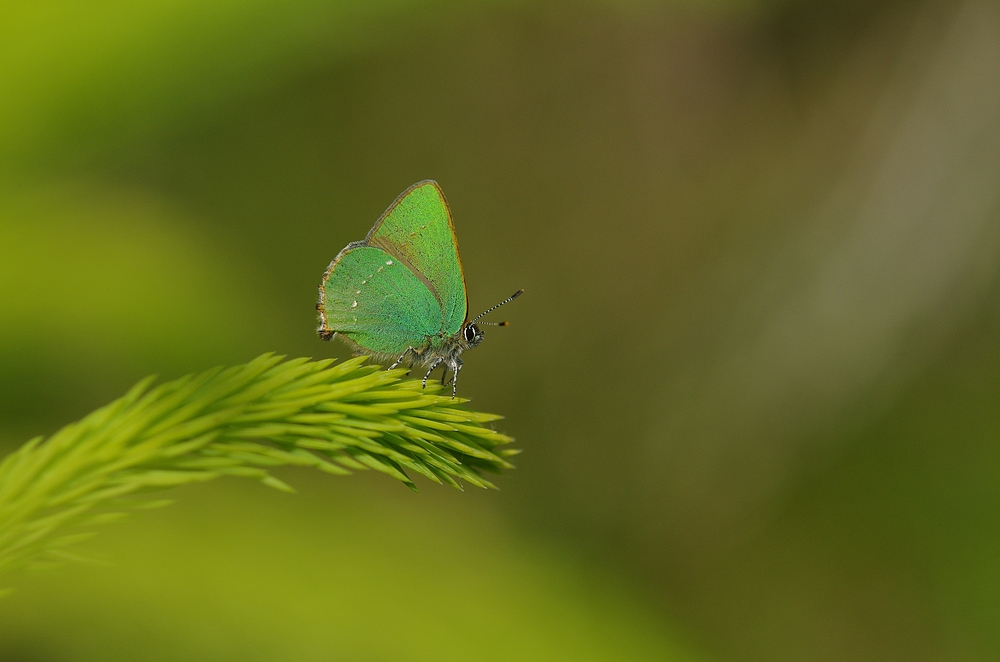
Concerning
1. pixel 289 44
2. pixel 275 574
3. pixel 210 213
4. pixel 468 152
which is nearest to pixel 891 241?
pixel 468 152

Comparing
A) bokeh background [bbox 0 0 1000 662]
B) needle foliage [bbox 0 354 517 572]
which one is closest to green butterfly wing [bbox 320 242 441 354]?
bokeh background [bbox 0 0 1000 662]

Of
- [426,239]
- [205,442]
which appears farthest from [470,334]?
[205,442]

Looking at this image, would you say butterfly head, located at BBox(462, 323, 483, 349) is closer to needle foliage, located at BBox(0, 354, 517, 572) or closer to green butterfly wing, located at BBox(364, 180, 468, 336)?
green butterfly wing, located at BBox(364, 180, 468, 336)

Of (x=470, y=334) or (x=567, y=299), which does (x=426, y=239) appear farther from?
(x=567, y=299)

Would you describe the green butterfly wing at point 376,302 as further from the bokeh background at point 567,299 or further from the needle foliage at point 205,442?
the needle foliage at point 205,442

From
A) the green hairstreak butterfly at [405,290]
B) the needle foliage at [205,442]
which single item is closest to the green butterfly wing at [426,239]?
the green hairstreak butterfly at [405,290]
